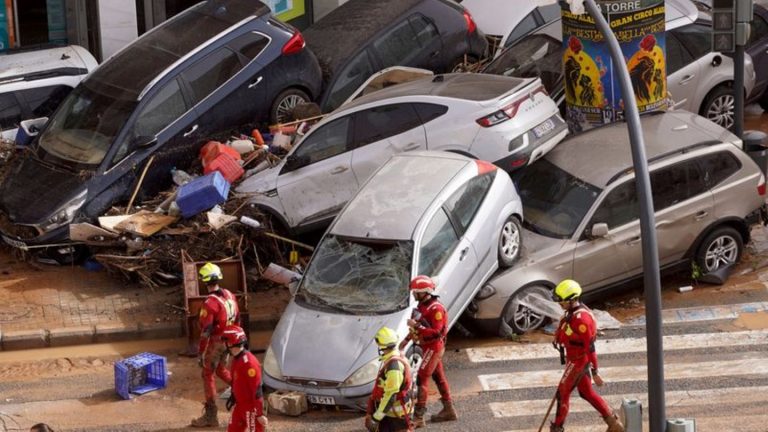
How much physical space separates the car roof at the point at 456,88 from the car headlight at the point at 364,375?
4.47m

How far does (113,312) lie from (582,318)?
6183 mm

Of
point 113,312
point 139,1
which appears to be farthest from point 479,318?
point 139,1

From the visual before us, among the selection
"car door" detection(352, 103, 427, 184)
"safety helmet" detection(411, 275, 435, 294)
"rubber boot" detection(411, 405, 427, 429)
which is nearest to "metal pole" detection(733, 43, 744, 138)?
"car door" detection(352, 103, 427, 184)

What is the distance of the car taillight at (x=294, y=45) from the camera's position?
2062 centimetres

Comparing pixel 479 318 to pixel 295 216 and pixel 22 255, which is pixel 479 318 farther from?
pixel 22 255

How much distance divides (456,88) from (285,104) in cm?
297

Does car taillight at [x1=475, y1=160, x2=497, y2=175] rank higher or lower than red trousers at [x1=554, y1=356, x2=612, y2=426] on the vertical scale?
higher

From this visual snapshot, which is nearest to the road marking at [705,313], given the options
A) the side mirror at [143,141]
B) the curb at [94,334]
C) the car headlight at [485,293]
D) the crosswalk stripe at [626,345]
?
the crosswalk stripe at [626,345]

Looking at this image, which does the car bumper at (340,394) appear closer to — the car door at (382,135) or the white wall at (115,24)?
the car door at (382,135)

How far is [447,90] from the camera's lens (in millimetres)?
18812

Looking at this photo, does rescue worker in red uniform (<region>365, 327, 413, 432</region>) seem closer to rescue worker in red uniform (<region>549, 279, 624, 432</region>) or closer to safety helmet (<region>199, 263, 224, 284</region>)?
rescue worker in red uniform (<region>549, 279, 624, 432</region>)

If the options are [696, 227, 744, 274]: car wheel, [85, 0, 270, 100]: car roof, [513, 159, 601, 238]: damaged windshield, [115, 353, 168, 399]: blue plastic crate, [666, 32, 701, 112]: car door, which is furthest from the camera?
[666, 32, 701, 112]: car door

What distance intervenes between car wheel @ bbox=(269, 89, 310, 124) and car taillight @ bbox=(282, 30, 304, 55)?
526 millimetres

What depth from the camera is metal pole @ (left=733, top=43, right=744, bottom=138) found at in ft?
64.4
